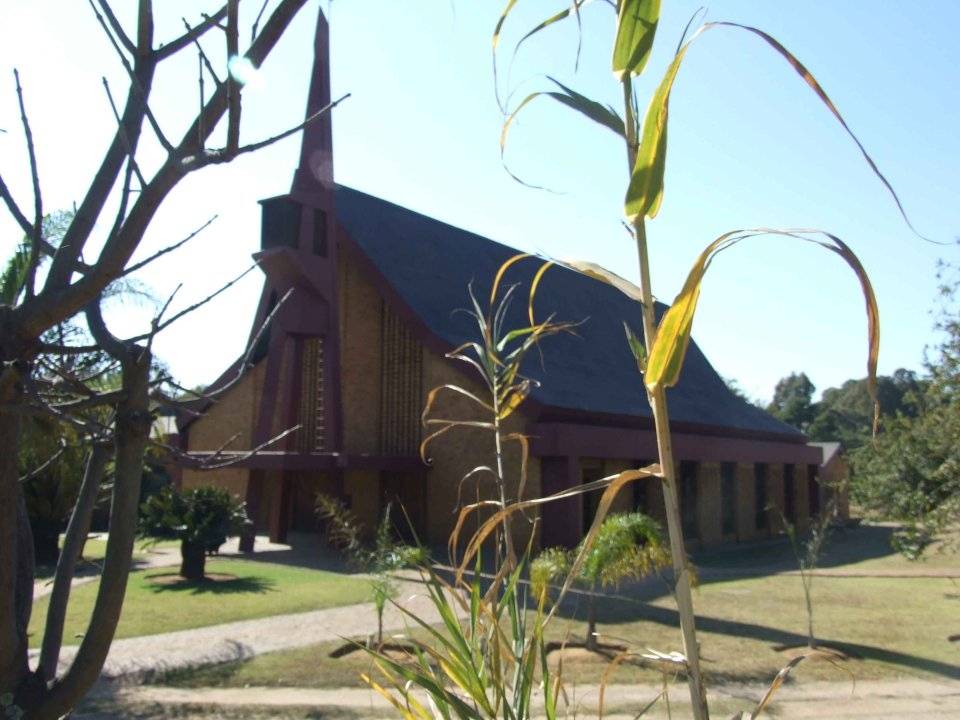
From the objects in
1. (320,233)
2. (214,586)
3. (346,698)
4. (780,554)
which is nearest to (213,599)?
(214,586)

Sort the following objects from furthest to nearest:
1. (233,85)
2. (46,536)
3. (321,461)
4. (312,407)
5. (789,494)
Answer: (789,494) → (312,407) → (321,461) → (46,536) → (233,85)

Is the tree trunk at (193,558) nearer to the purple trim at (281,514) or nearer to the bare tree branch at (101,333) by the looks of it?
the purple trim at (281,514)

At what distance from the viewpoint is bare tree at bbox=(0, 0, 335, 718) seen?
9.58 ft

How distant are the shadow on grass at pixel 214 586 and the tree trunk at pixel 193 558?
164 millimetres

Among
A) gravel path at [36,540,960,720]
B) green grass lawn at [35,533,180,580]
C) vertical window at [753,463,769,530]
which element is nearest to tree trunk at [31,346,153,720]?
gravel path at [36,540,960,720]

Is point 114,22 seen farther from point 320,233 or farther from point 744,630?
point 320,233

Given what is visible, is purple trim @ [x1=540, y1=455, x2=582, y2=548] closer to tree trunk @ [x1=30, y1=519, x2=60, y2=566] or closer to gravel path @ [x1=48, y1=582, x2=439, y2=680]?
gravel path @ [x1=48, y1=582, x2=439, y2=680]

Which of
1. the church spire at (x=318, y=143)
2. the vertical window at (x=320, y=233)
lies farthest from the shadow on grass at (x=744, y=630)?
the church spire at (x=318, y=143)

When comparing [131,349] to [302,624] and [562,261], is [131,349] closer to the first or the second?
[562,261]

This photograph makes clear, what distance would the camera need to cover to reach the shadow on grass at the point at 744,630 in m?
9.83

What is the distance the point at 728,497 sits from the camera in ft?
85.8

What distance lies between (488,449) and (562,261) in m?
18.4

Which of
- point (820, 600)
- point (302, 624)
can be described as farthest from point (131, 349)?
point (820, 600)

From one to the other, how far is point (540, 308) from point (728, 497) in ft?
25.4
